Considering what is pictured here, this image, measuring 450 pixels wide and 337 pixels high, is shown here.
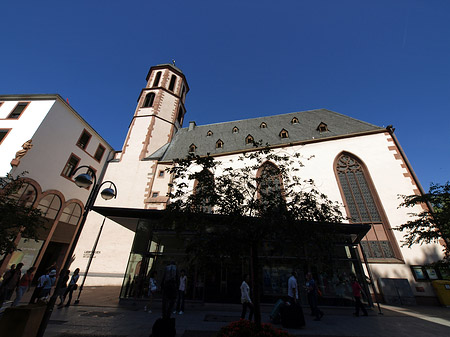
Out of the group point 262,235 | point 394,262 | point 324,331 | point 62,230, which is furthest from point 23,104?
point 394,262

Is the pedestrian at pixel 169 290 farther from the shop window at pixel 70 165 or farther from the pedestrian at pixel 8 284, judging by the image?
the shop window at pixel 70 165

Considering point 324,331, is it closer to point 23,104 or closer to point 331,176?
point 331,176

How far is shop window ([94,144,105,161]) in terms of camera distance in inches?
838

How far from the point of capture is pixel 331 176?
15.9 meters

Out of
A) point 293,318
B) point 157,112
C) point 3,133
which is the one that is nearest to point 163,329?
point 293,318

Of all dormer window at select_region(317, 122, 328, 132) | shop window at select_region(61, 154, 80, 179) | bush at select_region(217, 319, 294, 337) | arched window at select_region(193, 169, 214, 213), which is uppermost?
dormer window at select_region(317, 122, 328, 132)

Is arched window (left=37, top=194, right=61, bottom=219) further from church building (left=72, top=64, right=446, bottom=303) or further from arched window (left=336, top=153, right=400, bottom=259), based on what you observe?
arched window (left=336, top=153, right=400, bottom=259)

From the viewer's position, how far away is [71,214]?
17875mm

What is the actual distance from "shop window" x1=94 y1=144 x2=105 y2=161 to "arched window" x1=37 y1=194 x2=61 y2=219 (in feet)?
19.1

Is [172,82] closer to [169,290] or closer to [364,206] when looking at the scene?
[364,206]

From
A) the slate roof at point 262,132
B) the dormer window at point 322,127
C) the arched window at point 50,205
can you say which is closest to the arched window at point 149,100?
the slate roof at point 262,132

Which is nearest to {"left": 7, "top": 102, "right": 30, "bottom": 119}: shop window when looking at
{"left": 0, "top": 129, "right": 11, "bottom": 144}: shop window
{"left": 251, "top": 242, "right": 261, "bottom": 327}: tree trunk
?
{"left": 0, "top": 129, "right": 11, "bottom": 144}: shop window

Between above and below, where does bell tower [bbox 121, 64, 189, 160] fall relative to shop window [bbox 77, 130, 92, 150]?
above

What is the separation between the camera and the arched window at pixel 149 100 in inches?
1058
